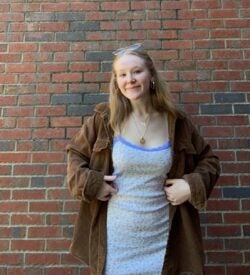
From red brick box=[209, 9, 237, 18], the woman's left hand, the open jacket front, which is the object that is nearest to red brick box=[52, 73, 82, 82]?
the open jacket front

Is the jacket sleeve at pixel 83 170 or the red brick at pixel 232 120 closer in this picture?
the jacket sleeve at pixel 83 170

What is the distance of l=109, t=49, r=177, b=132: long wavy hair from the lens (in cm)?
231

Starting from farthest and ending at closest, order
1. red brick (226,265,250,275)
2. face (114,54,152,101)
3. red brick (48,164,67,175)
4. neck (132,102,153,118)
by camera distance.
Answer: red brick (48,164,67,175) < red brick (226,265,250,275) < neck (132,102,153,118) < face (114,54,152,101)

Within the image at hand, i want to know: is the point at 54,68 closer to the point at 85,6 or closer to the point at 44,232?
the point at 85,6

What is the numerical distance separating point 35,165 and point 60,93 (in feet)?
1.76

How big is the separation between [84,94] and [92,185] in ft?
3.65

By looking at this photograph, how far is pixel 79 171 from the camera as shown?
220cm

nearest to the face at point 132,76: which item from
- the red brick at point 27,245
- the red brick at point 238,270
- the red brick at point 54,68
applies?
the red brick at point 54,68

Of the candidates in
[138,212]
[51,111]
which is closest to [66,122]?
[51,111]

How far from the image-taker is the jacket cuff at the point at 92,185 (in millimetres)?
2160

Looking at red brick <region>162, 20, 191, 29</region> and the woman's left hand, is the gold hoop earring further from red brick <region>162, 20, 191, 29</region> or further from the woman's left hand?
red brick <region>162, 20, 191, 29</region>

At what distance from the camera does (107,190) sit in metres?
2.18

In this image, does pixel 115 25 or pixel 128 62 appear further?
pixel 115 25

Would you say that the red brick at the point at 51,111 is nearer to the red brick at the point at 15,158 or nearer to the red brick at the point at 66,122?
the red brick at the point at 66,122
